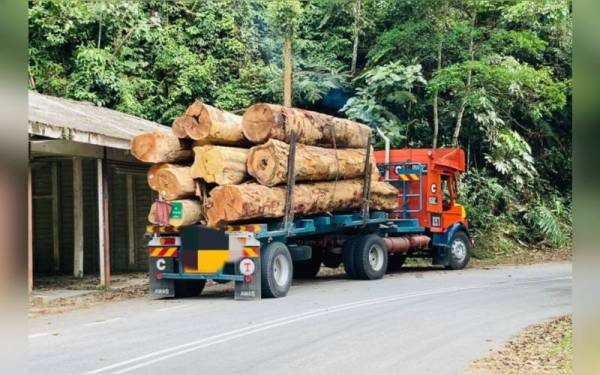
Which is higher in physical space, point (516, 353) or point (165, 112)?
point (165, 112)

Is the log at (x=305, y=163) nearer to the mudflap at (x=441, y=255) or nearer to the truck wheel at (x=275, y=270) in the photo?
the truck wheel at (x=275, y=270)

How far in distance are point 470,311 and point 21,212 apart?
34.9ft

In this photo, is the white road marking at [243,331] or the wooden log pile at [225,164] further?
the wooden log pile at [225,164]

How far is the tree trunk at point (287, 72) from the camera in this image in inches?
1040

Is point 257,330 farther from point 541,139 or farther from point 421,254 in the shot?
point 541,139

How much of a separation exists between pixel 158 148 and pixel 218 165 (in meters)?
1.22

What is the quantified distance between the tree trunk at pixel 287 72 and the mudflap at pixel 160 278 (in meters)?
12.6

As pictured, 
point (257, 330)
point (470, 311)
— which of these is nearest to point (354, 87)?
point (470, 311)

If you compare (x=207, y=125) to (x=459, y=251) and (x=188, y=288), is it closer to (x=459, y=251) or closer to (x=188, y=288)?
(x=188, y=288)

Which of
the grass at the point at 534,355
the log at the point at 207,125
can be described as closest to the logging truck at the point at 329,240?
the log at the point at 207,125

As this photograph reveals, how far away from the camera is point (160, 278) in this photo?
14148mm

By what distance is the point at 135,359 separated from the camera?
26.2 feet

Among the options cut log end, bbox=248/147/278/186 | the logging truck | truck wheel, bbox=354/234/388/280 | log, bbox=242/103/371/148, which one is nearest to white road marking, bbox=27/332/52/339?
the logging truck

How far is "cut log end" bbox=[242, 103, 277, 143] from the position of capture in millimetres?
14262
